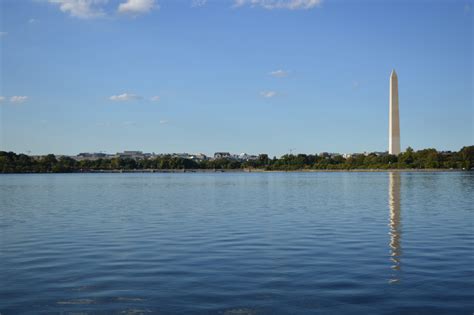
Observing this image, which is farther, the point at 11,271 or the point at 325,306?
the point at 11,271

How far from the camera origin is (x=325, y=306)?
36.5 feet

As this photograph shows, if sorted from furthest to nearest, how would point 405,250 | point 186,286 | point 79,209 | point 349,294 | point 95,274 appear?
point 79,209 → point 405,250 → point 95,274 → point 186,286 → point 349,294

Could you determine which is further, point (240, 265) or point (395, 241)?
point (395, 241)

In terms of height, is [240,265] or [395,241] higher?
[395,241]

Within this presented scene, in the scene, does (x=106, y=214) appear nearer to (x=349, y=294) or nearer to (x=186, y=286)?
(x=186, y=286)

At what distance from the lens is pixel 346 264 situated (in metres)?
15.6

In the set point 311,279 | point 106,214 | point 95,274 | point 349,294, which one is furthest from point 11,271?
point 106,214

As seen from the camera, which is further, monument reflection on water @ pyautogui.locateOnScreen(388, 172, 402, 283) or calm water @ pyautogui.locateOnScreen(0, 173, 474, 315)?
monument reflection on water @ pyautogui.locateOnScreen(388, 172, 402, 283)

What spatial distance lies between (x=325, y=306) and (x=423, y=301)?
2.12m

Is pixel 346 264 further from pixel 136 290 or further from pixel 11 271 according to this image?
pixel 11 271

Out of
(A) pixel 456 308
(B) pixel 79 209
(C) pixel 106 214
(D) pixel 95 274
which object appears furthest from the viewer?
(B) pixel 79 209

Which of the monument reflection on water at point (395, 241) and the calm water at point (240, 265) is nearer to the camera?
the calm water at point (240, 265)

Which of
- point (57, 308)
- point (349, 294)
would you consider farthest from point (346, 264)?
point (57, 308)

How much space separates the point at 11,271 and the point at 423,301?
10780 mm
